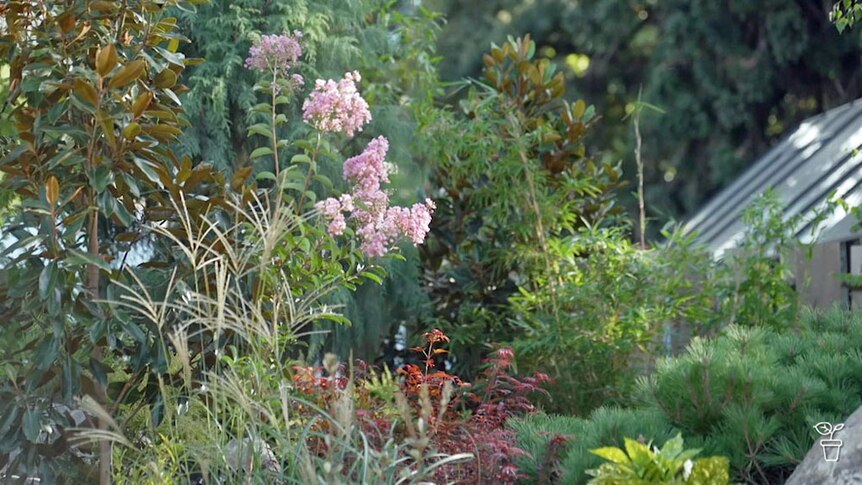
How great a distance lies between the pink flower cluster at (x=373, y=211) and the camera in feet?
10.9

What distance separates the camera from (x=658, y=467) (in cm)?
245

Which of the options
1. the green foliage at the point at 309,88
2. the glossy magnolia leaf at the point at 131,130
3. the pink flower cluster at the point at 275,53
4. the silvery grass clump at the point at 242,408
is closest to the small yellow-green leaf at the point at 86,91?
the glossy magnolia leaf at the point at 131,130

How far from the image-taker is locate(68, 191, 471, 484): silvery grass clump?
8.36 feet

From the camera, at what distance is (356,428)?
302cm

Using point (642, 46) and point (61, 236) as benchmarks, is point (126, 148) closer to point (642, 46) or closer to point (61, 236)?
point (61, 236)

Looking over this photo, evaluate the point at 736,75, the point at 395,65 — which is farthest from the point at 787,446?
the point at 736,75

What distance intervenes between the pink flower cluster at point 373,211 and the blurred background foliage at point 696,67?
6327 mm

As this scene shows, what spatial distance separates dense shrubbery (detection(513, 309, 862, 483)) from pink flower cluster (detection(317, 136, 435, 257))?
0.66 m

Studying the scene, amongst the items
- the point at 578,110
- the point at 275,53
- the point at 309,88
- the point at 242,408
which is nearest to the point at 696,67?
the point at 578,110

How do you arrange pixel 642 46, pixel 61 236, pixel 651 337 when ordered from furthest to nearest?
pixel 642 46
pixel 651 337
pixel 61 236

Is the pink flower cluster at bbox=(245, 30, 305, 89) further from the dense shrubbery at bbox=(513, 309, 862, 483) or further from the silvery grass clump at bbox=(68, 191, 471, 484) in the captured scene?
the dense shrubbery at bbox=(513, 309, 862, 483)

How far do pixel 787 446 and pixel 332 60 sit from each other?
2889 mm

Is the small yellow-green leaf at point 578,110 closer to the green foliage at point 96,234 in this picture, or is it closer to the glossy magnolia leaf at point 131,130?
the green foliage at point 96,234

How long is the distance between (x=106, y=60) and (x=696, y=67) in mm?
8489
